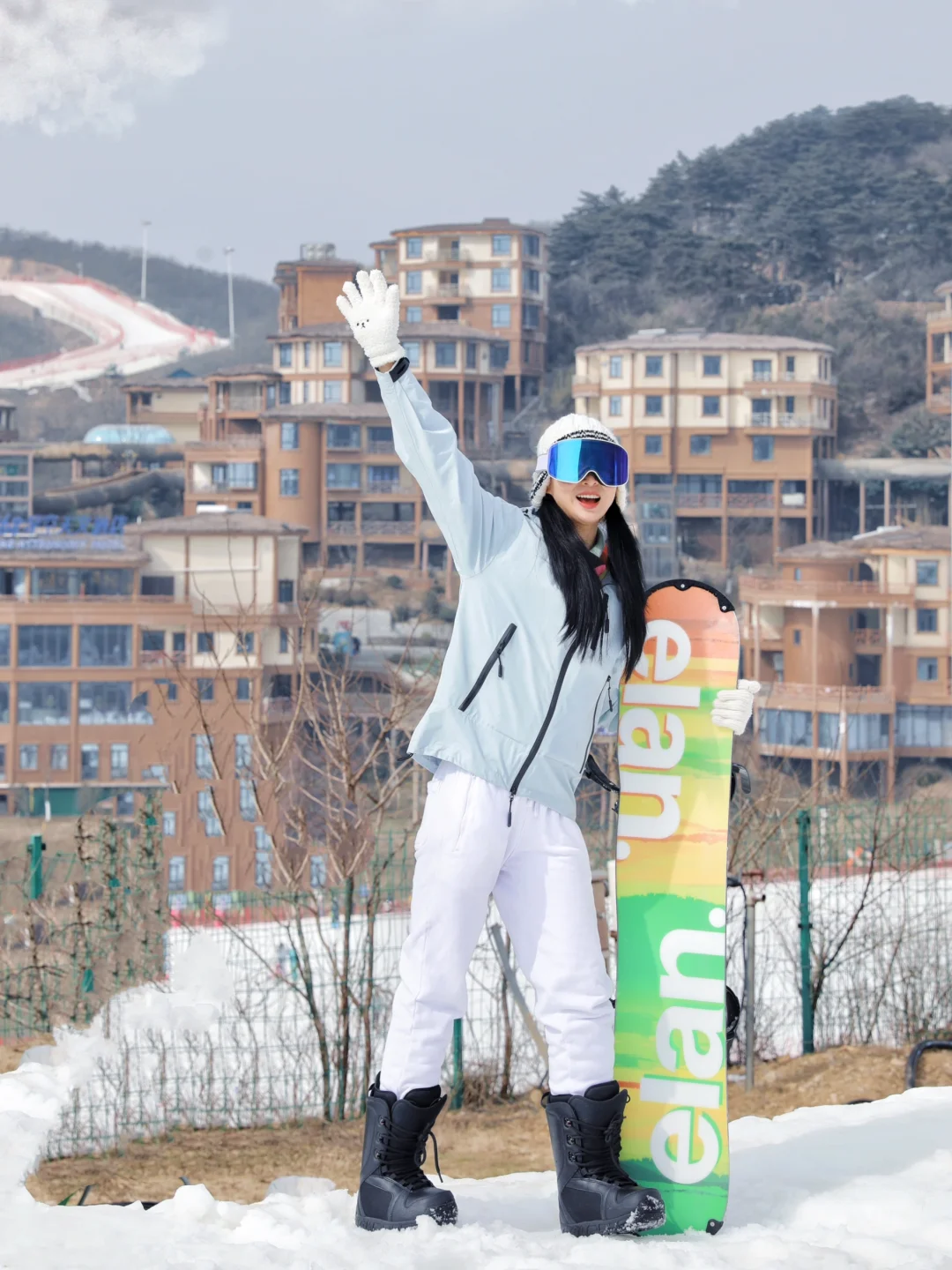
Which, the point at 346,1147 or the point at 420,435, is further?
the point at 346,1147

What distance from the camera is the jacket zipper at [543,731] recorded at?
2137 millimetres

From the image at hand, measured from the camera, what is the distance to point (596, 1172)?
7.01 ft

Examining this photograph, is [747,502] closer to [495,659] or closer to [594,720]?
[594,720]

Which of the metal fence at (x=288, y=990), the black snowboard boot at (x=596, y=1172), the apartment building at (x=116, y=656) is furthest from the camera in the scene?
the apartment building at (x=116, y=656)

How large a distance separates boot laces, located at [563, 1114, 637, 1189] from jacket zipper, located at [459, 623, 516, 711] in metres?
0.52

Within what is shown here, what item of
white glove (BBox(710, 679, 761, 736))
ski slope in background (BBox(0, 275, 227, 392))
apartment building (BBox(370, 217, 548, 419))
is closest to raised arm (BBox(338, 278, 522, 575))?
white glove (BBox(710, 679, 761, 736))

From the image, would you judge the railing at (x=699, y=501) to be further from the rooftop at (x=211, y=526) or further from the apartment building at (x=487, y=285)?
the rooftop at (x=211, y=526)

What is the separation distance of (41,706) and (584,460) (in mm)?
28942

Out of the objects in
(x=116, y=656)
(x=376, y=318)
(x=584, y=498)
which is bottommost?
(x=116, y=656)

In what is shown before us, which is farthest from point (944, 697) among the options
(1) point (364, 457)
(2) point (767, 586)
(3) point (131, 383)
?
(3) point (131, 383)

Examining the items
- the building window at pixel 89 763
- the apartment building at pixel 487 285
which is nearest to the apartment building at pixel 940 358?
the apartment building at pixel 487 285

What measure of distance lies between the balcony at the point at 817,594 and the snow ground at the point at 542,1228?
28.2 meters

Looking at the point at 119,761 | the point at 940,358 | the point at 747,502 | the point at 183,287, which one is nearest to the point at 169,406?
the point at 747,502

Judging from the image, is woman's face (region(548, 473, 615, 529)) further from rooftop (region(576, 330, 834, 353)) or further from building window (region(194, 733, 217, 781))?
rooftop (region(576, 330, 834, 353))
